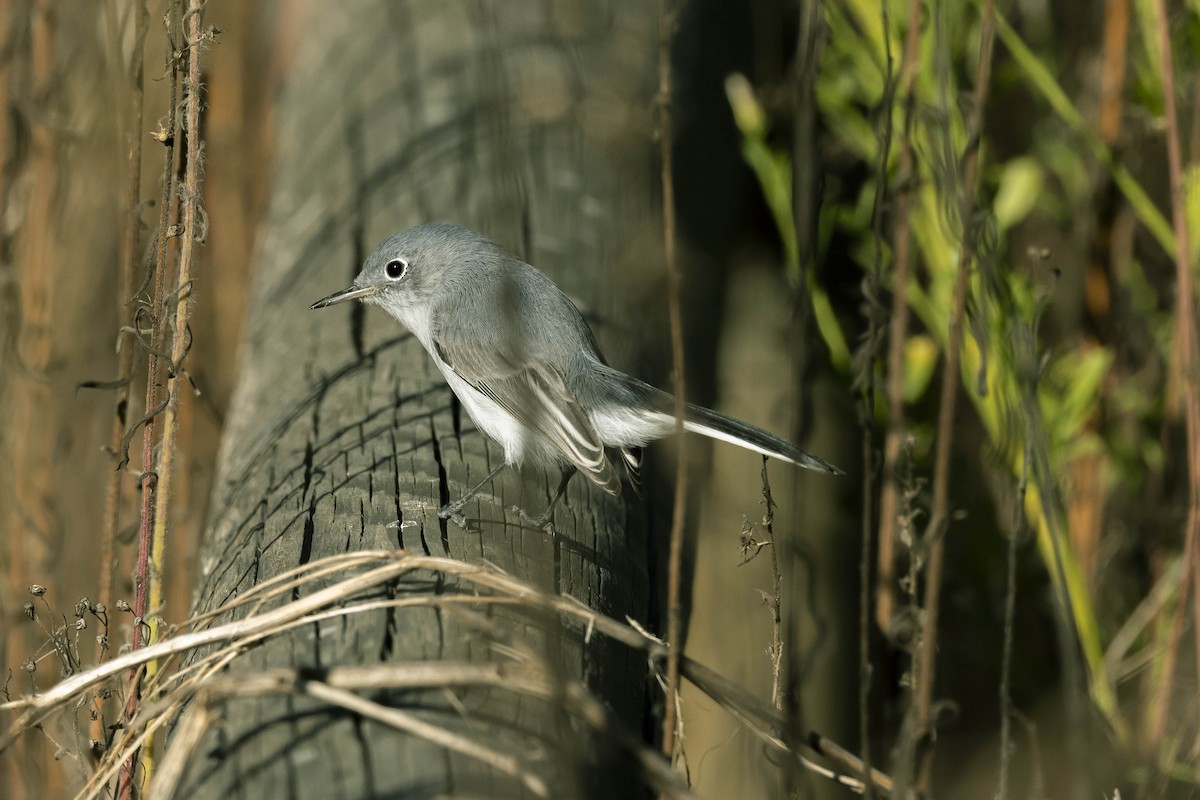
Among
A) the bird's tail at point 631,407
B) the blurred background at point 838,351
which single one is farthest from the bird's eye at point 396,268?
the bird's tail at point 631,407

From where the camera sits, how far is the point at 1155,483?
3.16 m

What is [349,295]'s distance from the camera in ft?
8.72

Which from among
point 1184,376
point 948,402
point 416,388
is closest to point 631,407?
point 416,388

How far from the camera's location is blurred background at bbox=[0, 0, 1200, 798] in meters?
2.60

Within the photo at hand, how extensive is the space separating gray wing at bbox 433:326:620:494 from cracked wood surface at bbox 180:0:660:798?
0.08 meters

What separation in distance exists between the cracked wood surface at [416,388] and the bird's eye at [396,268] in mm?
155

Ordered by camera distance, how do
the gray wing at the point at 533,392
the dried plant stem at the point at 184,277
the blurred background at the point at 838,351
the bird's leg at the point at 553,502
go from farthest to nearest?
the blurred background at the point at 838,351 < the gray wing at the point at 533,392 < the bird's leg at the point at 553,502 < the dried plant stem at the point at 184,277

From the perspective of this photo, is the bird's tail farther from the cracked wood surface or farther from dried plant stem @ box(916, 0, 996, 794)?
dried plant stem @ box(916, 0, 996, 794)

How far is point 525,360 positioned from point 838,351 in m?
1.09

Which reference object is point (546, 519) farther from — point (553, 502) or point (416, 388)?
point (416, 388)

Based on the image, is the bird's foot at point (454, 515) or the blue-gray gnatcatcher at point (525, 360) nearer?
the bird's foot at point (454, 515)

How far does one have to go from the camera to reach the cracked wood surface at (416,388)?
4.67 feet

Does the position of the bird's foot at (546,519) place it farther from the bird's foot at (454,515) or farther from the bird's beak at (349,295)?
the bird's beak at (349,295)

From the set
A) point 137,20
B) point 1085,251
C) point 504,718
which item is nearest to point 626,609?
point 504,718
